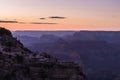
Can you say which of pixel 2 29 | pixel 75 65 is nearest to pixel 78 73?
pixel 75 65

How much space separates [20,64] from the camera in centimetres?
4822

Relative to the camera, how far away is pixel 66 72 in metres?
49.1

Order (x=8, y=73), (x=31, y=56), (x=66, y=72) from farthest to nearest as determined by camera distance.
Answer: (x=31, y=56), (x=66, y=72), (x=8, y=73)

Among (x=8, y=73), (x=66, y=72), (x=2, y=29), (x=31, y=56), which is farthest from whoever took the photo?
(x=2, y=29)

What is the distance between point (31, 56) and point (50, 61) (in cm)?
350

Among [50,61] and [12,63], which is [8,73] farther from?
[50,61]

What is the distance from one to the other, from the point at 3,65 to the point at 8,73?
159 cm

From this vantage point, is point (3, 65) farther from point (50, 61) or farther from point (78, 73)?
point (78, 73)

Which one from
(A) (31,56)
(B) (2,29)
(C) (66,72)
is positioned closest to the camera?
(C) (66,72)

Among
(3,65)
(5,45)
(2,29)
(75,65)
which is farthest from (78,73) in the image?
(2,29)

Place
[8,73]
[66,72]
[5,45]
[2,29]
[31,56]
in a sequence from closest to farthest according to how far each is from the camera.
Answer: [8,73] → [66,72] → [31,56] → [5,45] → [2,29]

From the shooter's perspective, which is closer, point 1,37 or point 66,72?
point 66,72

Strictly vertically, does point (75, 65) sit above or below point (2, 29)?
below

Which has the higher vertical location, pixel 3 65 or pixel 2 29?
pixel 2 29
